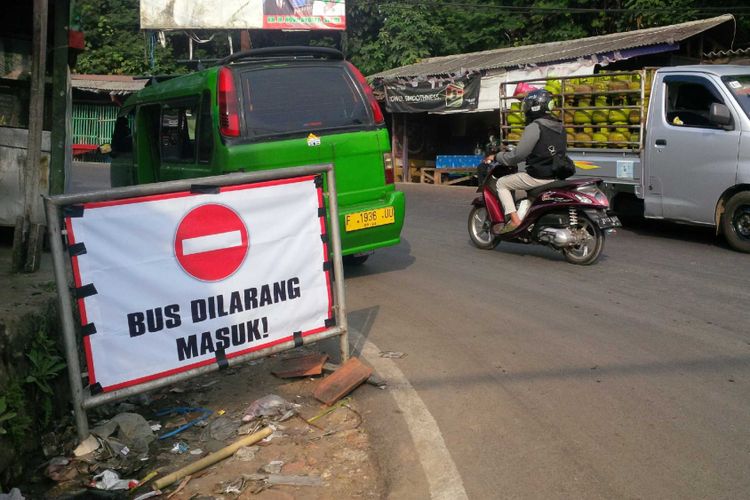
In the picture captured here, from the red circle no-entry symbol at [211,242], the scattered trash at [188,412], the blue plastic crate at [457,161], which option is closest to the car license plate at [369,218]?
the red circle no-entry symbol at [211,242]

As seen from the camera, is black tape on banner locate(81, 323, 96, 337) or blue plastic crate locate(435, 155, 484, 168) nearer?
black tape on banner locate(81, 323, 96, 337)

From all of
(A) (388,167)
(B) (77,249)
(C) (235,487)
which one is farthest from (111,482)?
(A) (388,167)

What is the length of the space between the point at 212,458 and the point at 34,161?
120 inches

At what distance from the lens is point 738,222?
29.9ft

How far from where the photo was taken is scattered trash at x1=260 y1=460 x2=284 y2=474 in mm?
3904

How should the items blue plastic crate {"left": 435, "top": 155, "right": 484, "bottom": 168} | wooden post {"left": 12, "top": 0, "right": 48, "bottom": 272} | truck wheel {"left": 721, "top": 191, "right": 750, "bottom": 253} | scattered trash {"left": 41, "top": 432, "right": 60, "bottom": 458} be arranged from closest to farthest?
scattered trash {"left": 41, "top": 432, "right": 60, "bottom": 458}, wooden post {"left": 12, "top": 0, "right": 48, "bottom": 272}, truck wheel {"left": 721, "top": 191, "right": 750, "bottom": 253}, blue plastic crate {"left": 435, "top": 155, "right": 484, "bottom": 168}

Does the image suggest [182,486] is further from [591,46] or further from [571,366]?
[591,46]

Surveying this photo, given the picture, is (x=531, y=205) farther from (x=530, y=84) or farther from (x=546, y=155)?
Result: (x=530, y=84)

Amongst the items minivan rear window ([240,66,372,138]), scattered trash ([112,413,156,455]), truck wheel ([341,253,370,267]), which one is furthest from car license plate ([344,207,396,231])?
scattered trash ([112,413,156,455])

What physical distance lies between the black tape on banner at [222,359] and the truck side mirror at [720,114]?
6.83 meters

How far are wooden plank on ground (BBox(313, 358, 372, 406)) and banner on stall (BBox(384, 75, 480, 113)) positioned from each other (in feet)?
47.2

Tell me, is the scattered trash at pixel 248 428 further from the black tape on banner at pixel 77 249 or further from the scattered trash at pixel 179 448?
the black tape on banner at pixel 77 249

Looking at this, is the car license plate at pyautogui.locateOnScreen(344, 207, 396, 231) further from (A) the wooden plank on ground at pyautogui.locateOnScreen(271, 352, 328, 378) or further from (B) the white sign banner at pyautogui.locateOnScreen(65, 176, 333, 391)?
(B) the white sign banner at pyautogui.locateOnScreen(65, 176, 333, 391)

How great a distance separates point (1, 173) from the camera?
7535 mm
